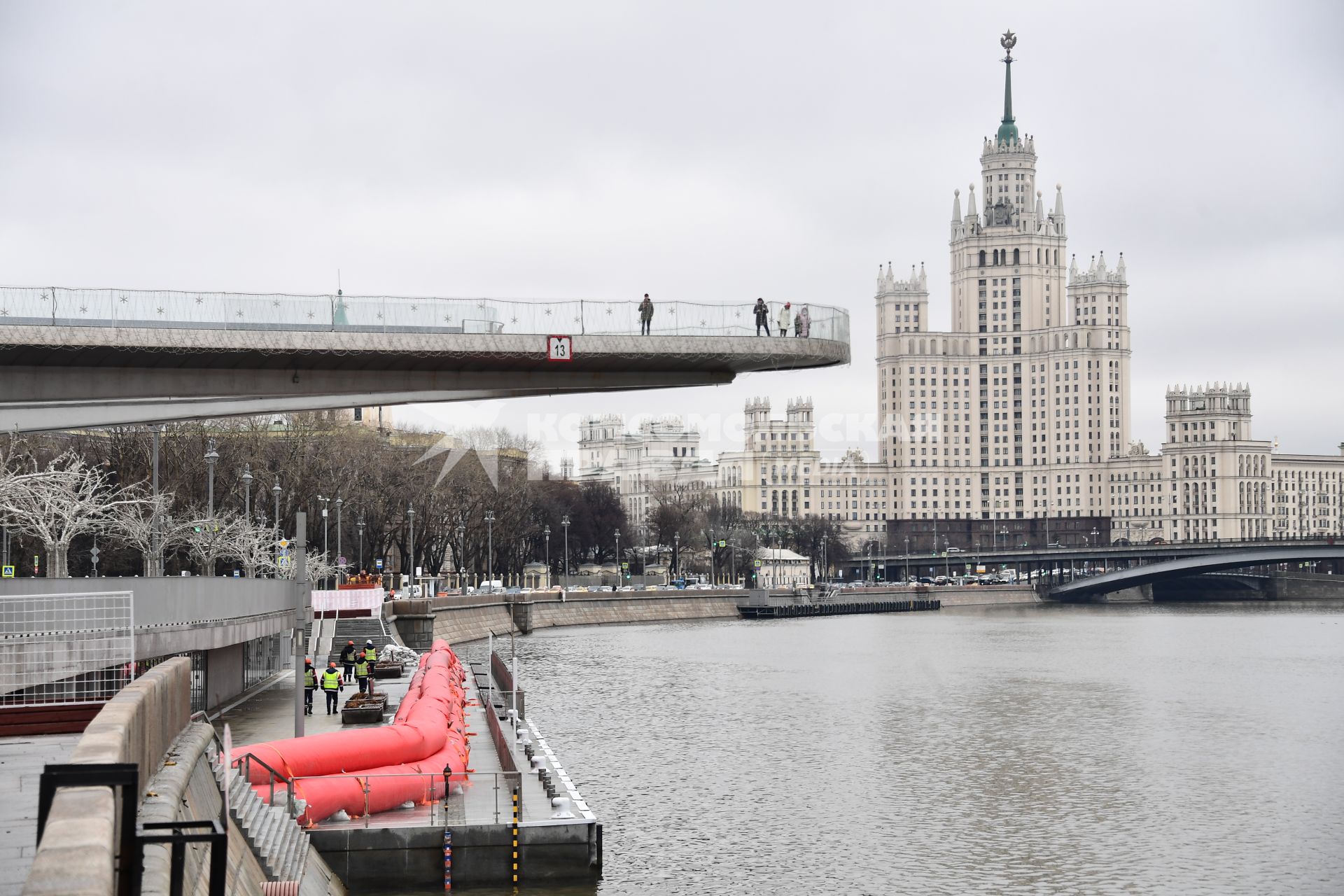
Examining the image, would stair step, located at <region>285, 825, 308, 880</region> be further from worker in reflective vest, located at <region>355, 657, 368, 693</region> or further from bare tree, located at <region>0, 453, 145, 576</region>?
bare tree, located at <region>0, 453, 145, 576</region>

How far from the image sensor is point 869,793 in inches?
1478

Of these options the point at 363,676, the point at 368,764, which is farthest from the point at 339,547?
the point at 368,764

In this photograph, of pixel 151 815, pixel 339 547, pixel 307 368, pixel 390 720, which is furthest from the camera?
pixel 339 547

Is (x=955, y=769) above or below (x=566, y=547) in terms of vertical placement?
below

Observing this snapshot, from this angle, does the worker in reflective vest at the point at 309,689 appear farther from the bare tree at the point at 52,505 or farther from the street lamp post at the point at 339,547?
the street lamp post at the point at 339,547

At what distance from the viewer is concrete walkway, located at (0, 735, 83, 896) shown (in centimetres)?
1249

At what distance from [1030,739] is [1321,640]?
187 ft

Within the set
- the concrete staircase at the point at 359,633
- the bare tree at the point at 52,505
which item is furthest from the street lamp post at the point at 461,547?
the bare tree at the point at 52,505

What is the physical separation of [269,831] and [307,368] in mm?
18571

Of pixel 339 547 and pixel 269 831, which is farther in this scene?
pixel 339 547

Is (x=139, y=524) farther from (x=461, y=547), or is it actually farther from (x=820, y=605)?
(x=820, y=605)

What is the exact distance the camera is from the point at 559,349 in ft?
127

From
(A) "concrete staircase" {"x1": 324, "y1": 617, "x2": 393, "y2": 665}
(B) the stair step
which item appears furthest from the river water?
(A) "concrete staircase" {"x1": 324, "y1": 617, "x2": 393, "y2": 665}

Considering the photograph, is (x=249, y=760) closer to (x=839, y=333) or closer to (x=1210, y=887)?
(x=1210, y=887)
